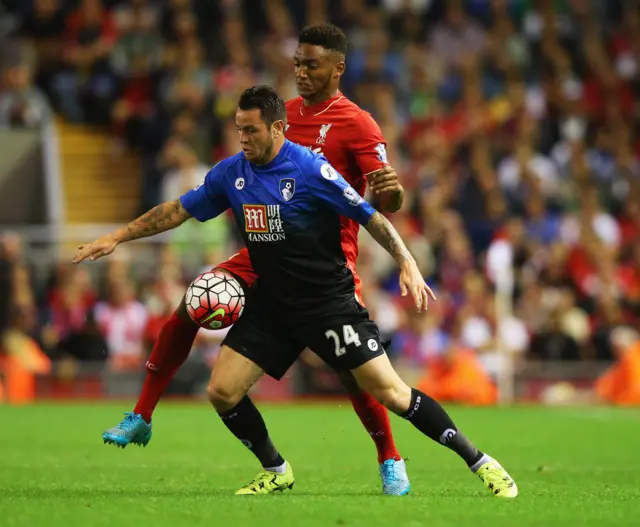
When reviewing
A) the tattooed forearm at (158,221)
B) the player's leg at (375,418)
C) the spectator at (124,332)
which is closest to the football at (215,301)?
the tattooed forearm at (158,221)

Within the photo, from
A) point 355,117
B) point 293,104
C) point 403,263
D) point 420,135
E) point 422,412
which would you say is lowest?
point 422,412

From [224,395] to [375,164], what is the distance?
1669 mm

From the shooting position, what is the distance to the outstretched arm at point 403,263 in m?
7.71

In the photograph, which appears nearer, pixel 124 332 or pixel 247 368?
pixel 247 368

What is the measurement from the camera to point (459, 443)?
822 cm

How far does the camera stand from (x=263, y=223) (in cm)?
816

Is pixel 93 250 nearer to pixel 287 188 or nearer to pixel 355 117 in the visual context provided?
pixel 287 188

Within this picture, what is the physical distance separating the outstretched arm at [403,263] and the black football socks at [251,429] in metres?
1.34

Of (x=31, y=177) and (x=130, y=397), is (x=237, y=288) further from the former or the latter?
(x=31, y=177)

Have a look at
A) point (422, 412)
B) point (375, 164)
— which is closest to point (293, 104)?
point (375, 164)

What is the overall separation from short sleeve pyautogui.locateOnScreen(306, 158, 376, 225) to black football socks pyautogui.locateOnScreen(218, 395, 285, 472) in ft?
4.37

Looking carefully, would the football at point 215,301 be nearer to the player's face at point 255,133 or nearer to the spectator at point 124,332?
the player's face at point 255,133

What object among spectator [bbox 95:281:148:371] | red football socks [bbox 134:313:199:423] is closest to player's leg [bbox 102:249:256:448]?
red football socks [bbox 134:313:199:423]

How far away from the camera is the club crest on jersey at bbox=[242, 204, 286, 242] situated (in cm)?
812
